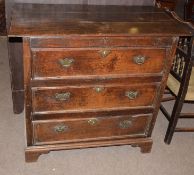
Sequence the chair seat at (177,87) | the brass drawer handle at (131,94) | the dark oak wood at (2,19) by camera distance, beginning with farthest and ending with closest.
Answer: the dark oak wood at (2,19)
the chair seat at (177,87)
the brass drawer handle at (131,94)

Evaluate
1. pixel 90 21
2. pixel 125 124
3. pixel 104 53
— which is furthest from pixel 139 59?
pixel 125 124

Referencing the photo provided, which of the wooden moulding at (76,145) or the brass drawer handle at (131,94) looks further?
the wooden moulding at (76,145)

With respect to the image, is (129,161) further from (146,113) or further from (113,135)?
(146,113)

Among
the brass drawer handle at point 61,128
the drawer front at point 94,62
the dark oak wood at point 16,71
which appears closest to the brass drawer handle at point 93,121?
the brass drawer handle at point 61,128

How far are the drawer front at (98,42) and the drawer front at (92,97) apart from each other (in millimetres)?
304

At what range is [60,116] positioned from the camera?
6.40ft

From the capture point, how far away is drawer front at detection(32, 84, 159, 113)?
6.02 ft

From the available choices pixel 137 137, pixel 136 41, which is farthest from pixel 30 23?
pixel 137 137

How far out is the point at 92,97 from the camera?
1.92 metres

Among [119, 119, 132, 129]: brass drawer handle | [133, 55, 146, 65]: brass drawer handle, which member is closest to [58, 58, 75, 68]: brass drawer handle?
[133, 55, 146, 65]: brass drawer handle

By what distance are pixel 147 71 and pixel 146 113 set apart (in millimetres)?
372

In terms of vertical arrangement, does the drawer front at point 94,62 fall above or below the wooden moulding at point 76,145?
above

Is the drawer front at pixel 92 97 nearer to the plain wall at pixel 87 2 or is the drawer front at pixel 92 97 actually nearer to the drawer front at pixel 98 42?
the drawer front at pixel 98 42

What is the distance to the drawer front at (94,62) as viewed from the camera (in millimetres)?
1682
